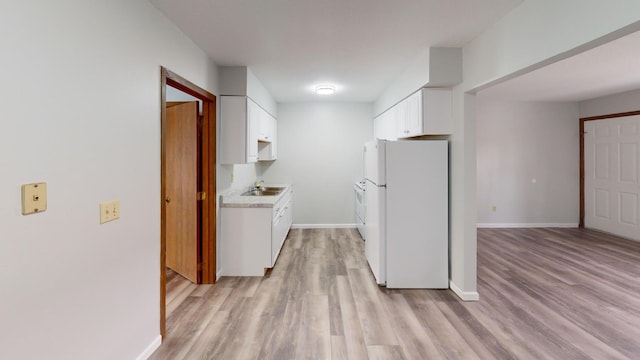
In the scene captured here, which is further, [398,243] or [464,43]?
[398,243]

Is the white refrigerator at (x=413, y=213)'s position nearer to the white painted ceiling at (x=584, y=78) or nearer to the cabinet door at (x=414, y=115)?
the cabinet door at (x=414, y=115)

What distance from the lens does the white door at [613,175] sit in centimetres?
541

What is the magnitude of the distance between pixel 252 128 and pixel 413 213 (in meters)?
2.21

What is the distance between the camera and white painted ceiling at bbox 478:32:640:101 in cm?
337

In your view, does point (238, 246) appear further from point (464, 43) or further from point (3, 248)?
point (464, 43)

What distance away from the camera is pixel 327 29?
2717mm

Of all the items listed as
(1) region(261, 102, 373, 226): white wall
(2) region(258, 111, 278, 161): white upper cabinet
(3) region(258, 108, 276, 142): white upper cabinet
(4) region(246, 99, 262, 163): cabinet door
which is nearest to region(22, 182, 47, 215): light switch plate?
(4) region(246, 99, 262, 163): cabinet door

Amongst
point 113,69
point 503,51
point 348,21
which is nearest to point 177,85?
point 113,69

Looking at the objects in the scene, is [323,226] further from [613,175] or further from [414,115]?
[613,175]

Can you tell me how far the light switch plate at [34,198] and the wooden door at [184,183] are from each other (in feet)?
6.88

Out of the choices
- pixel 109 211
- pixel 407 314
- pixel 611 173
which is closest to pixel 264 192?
pixel 407 314

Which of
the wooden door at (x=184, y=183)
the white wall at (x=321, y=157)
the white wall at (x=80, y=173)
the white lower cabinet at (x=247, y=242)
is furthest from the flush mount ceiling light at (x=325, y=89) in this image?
the white wall at (x=80, y=173)

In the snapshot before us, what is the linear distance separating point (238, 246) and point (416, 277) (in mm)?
2055

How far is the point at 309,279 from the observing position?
12.2 feet
